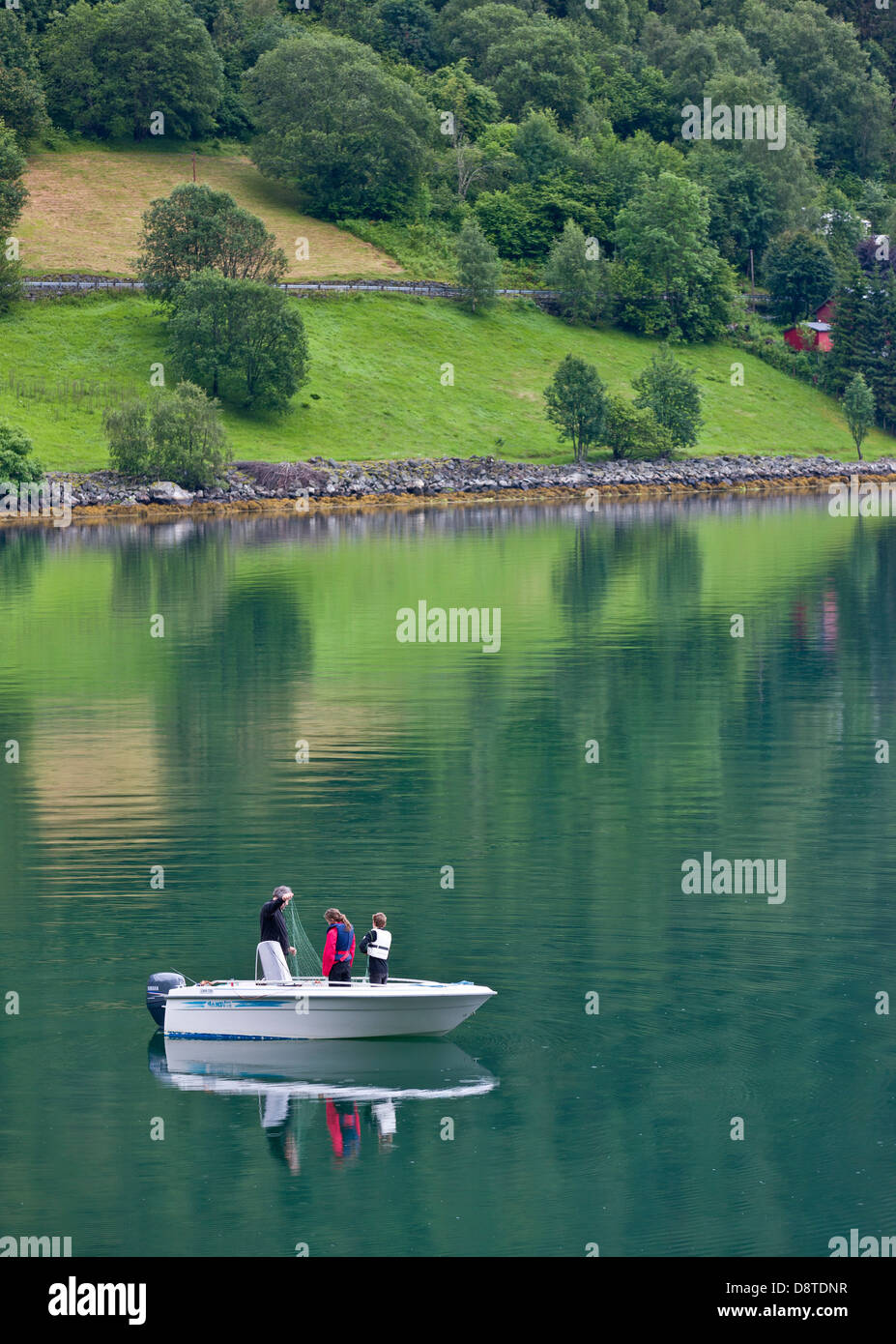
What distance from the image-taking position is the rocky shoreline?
13000cm

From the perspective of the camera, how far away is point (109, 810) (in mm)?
38719

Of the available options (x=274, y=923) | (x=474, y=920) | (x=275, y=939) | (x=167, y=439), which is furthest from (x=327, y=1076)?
(x=167, y=439)

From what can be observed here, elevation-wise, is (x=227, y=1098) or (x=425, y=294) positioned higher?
(x=425, y=294)

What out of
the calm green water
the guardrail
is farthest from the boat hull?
the guardrail

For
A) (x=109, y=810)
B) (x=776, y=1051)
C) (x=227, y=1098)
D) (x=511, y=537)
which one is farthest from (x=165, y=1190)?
(x=511, y=537)

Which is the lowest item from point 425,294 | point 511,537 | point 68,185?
point 511,537

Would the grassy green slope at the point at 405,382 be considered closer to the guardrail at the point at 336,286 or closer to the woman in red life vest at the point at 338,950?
A: the guardrail at the point at 336,286

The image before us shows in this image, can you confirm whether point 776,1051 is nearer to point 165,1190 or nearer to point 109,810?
point 165,1190

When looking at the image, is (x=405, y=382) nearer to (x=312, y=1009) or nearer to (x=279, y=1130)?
(x=312, y=1009)

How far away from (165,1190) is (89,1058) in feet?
14.4

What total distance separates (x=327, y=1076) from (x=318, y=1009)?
3.22 feet

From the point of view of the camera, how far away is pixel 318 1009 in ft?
79.6

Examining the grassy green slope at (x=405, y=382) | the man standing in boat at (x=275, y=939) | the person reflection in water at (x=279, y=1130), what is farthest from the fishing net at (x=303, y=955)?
the grassy green slope at (x=405, y=382)
